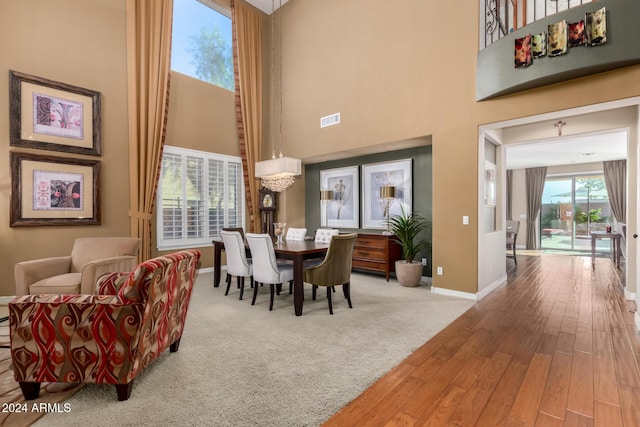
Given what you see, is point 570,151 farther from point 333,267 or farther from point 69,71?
point 69,71

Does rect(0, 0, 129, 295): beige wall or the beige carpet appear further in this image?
rect(0, 0, 129, 295): beige wall

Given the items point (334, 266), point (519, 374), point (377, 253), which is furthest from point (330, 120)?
point (519, 374)

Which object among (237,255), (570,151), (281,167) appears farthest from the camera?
(570,151)

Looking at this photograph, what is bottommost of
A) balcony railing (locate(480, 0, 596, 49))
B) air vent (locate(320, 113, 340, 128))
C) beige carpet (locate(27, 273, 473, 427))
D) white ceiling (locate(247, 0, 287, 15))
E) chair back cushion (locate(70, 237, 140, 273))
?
beige carpet (locate(27, 273, 473, 427))

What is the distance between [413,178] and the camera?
5.58 m

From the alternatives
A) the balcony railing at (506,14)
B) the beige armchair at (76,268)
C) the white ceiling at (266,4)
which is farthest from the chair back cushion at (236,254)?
the white ceiling at (266,4)

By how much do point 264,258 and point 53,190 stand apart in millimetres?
3278

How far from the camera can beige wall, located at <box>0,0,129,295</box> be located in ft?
13.2

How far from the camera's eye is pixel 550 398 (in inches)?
78.2

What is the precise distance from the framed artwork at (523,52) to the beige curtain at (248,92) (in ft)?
16.1

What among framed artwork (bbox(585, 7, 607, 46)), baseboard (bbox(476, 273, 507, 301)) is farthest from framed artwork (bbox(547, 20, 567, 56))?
baseboard (bbox(476, 273, 507, 301))

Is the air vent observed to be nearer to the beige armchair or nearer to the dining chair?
the dining chair

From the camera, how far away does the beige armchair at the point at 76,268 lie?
315 cm

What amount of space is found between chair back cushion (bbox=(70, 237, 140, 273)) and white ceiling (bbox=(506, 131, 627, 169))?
6.55 m
